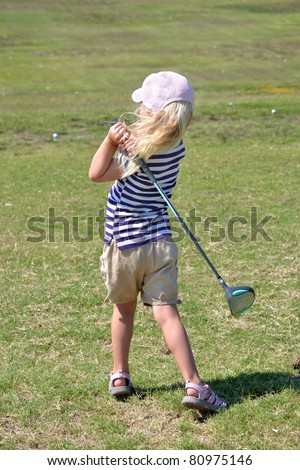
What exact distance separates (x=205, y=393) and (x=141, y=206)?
92cm

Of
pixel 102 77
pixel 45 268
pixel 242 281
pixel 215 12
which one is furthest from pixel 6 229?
pixel 215 12

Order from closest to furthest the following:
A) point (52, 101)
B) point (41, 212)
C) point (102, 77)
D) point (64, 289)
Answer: point (64, 289), point (41, 212), point (52, 101), point (102, 77)

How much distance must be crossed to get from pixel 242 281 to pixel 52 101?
10902 millimetres

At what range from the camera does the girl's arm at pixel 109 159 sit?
365cm

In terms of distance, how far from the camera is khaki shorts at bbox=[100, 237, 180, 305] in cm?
378

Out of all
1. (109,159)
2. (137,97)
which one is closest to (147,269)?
(109,159)

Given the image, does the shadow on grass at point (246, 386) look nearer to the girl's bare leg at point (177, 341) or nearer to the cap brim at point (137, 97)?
the girl's bare leg at point (177, 341)

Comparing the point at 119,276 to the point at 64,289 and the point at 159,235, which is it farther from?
the point at 64,289

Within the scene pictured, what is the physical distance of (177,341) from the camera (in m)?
3.75

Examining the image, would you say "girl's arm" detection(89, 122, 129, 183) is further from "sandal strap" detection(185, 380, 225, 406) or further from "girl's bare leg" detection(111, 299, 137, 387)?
"sandal strap" detection(185, 380, 225, 406)

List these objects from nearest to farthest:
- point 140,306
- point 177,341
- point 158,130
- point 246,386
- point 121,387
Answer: point 158,130, point 177,341, point 121,387, point 246,386, point 140,306

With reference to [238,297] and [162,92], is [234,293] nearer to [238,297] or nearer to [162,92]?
[238,297]

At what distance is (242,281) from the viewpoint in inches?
226
